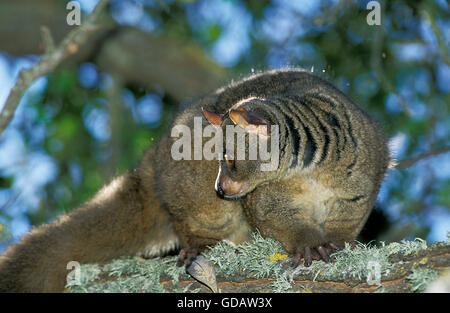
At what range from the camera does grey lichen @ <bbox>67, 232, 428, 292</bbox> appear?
3404 mm

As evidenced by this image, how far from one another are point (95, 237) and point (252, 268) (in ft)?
4.83

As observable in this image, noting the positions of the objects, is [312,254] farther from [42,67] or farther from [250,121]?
[42,67]

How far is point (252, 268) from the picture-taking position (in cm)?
388

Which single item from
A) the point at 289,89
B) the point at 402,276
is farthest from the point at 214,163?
the point at 402,276

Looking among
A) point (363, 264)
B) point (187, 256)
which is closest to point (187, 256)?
point (187, 256)

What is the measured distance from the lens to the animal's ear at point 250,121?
386cm

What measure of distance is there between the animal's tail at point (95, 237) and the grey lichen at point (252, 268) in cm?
18

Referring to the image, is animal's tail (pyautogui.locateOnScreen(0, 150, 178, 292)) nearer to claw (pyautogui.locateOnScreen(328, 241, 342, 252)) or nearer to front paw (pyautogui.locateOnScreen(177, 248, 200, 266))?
front paw (pyautogui.locateOnScreen(177, 248, 200, 266))

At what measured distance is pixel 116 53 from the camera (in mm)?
7805

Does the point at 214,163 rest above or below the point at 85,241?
above

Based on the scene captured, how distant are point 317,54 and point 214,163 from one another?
3.45m

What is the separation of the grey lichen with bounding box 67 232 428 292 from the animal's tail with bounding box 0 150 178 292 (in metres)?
0.18
